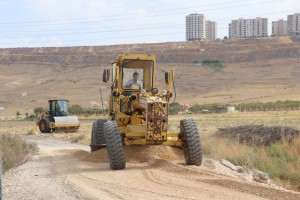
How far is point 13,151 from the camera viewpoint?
17938mm

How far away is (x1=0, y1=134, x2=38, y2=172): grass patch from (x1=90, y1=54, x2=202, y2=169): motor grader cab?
249cm

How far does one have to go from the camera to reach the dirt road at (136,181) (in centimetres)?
1002

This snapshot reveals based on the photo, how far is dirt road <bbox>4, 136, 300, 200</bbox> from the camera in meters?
10.0

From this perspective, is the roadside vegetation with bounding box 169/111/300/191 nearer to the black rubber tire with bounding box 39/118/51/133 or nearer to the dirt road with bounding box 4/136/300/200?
the dirt road with bounding box 4/136/300/200

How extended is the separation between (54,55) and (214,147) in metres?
118

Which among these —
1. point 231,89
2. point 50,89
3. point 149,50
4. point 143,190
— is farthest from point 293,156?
point 149,50

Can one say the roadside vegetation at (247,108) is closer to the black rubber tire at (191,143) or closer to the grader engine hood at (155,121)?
the black rubber tire at (191,143)

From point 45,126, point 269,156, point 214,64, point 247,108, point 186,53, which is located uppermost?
point 186,53

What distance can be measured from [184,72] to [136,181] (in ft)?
335

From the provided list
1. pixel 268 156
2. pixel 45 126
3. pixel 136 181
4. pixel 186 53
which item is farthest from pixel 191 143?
pixel 186 53

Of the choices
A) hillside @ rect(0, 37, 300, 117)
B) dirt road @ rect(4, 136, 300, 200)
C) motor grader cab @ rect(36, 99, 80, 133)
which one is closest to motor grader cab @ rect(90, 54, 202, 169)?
dirt road @ rect(4, 136, 300, 200)

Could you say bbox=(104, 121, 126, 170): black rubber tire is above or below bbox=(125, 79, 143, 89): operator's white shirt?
below

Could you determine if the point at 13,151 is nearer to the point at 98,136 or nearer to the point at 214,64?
the point at 98,136

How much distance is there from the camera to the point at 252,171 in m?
14.1
